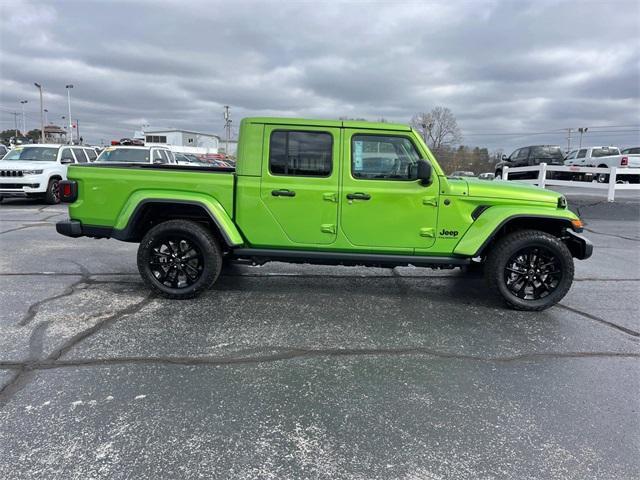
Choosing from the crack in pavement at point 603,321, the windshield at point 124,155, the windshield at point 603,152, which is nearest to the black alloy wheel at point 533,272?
the crack in pavement at point 603,321

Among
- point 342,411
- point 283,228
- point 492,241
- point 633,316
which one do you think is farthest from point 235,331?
point 633,316

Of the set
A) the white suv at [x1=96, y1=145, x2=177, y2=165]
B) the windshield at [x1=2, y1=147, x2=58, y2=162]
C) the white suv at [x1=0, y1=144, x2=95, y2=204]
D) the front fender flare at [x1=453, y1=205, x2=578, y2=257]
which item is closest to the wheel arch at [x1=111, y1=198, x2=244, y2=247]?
the front fender flare at [x1=453, y1=205, x2=578, y2=257]

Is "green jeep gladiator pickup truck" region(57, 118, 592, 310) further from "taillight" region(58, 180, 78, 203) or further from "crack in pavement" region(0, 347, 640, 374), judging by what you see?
"crack in pavement" region(0, 347, 640, 374)

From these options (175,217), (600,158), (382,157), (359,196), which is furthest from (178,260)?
(600,158)

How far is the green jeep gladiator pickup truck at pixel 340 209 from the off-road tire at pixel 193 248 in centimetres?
1

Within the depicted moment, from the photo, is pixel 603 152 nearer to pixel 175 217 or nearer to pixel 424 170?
pixel 424 170

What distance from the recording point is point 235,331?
13.5ft

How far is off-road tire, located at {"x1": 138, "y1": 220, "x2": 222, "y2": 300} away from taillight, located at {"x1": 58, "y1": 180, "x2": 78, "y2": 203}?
0.91 metres

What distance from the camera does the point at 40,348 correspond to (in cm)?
364

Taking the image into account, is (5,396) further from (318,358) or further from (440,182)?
(440,182)

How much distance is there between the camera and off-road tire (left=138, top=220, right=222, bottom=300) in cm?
480

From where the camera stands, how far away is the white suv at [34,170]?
13.6 m

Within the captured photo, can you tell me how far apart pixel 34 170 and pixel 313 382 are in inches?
557

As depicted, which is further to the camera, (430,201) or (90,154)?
(90,154)
